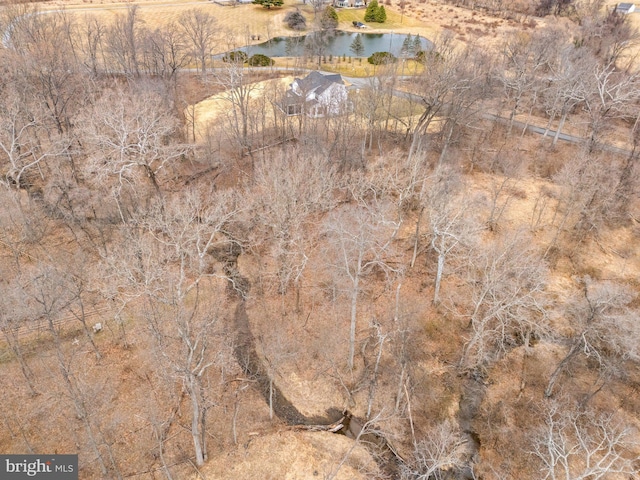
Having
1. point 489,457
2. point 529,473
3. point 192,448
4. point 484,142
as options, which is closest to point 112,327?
point 192,448

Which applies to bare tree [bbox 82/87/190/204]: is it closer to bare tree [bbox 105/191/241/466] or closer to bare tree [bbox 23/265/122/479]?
bare tree [bbox 105/191/241/466]

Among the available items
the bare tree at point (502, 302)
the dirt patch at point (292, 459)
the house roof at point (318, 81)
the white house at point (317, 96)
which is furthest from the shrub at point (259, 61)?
the dirt patch at point (292, 459)

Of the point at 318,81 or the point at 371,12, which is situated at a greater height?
the point at 371,12

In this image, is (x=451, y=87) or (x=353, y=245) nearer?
(x=353, y=245)

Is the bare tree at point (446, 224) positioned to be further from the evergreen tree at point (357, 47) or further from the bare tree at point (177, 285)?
the evergreen tree at point (357, 47)

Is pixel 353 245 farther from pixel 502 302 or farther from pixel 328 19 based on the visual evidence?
pixel 328 19

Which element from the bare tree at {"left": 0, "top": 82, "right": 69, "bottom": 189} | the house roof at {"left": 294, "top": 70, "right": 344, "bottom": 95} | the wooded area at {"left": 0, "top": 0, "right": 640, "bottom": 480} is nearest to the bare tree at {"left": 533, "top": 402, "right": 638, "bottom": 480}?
the wooded area at {"left": 0, "top": 0, "right": 640, "bottom": 480}

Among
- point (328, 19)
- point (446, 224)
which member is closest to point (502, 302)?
point (446, 224)
